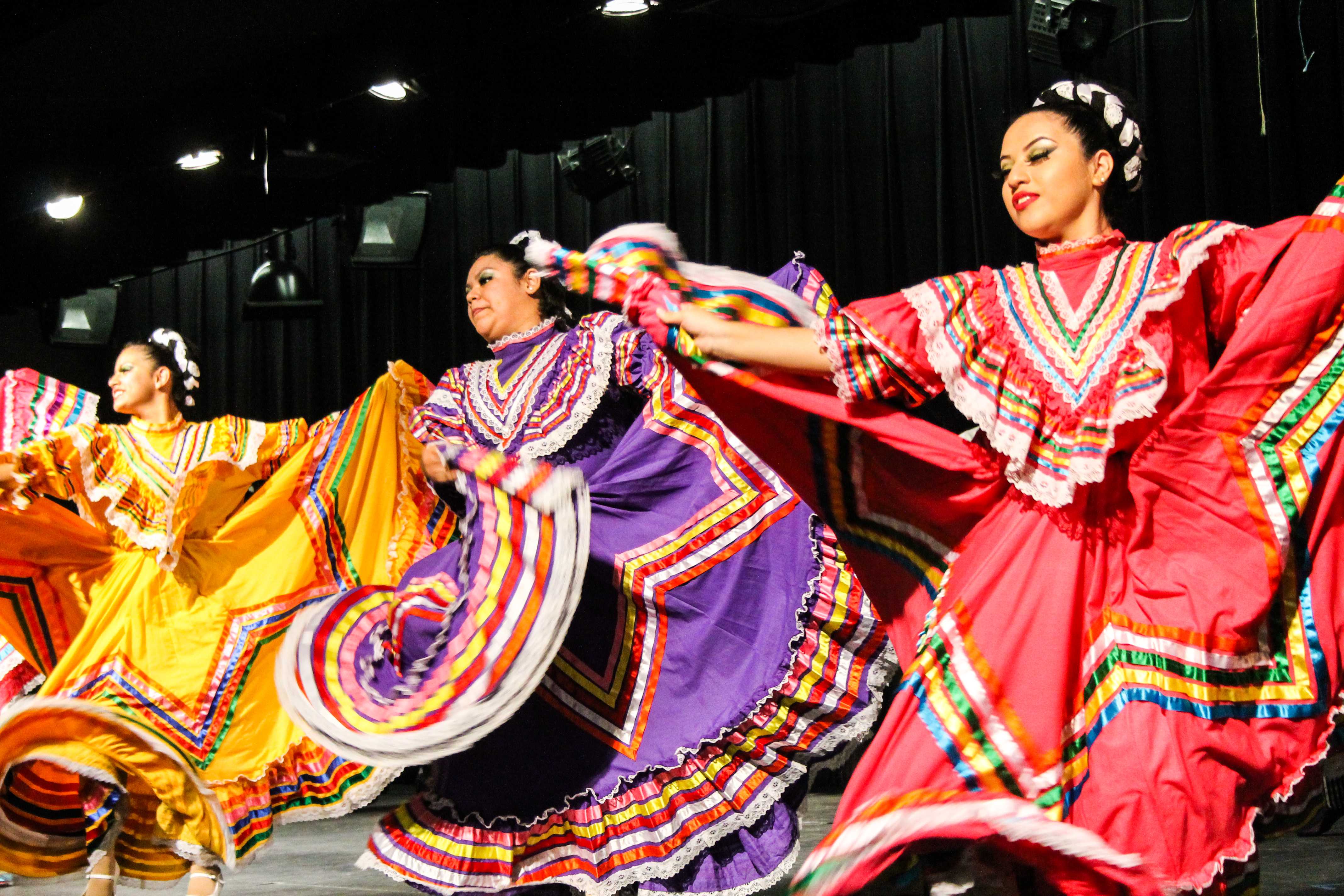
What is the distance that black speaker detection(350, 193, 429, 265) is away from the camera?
6383mm

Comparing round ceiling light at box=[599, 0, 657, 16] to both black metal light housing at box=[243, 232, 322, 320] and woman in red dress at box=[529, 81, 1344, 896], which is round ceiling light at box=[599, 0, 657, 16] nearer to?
black metal light housing at box=[243, 232, 322, 320]

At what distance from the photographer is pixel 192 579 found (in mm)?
4105

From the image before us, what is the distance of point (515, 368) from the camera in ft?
11.9

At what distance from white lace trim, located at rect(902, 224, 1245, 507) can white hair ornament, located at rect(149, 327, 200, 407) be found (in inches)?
126

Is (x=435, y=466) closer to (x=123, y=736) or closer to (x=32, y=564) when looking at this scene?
A: (x=123, y=736)

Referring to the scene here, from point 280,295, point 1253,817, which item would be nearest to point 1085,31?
point 1253,817

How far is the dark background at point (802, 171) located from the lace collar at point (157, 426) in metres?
1.85

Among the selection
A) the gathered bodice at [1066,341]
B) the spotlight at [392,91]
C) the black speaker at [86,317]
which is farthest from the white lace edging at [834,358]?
the black speaker at [86,317]

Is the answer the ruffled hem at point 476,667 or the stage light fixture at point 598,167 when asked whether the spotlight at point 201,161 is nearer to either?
the stage light fixture at point 598,167

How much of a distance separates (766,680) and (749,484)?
1.42ft

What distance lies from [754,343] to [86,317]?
7.20 meters

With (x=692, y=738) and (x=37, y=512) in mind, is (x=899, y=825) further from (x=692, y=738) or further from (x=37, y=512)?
(x=37, y=512)

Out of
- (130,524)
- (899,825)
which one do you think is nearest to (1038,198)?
(899,825)

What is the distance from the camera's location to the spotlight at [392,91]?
5555 mm
